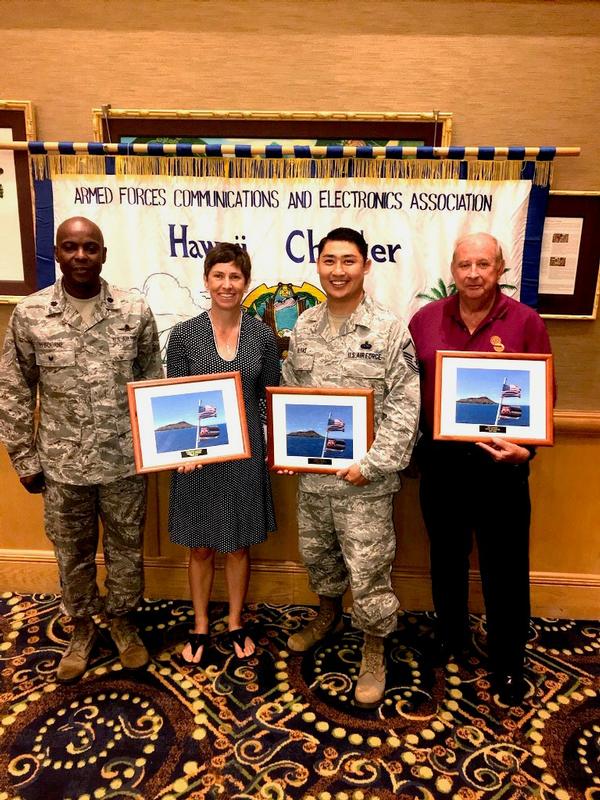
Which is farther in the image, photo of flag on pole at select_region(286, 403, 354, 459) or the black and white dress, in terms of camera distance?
the black and white dress

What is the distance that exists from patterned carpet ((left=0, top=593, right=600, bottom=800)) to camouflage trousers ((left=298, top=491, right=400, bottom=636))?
0.33m

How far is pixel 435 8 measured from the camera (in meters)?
2.14

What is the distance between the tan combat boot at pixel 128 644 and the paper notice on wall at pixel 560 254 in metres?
2.25

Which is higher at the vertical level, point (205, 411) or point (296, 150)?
point (296, 150)

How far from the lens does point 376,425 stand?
1.99 m

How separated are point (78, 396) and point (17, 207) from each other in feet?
3.42

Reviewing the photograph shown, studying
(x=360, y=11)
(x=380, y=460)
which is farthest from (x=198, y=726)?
(x=360, y=11)

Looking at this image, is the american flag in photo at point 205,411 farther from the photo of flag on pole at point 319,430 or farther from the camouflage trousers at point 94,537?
the camouflage trousers at point 94,537

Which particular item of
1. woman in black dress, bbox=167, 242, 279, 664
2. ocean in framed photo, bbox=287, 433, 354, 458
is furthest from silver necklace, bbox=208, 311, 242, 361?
ocean in framed photo, bbox=287, 433, 354, 458

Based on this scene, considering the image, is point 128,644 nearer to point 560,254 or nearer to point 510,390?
point 510,390

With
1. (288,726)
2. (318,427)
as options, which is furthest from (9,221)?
(288,726)

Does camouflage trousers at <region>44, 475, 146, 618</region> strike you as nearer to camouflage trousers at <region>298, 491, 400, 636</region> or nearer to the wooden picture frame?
camouflage trousers at <region>298, 491, 400, 636</region>

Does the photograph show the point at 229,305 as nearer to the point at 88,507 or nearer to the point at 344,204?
the point at 344,204

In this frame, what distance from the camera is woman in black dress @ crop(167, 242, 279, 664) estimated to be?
76.9 inches
